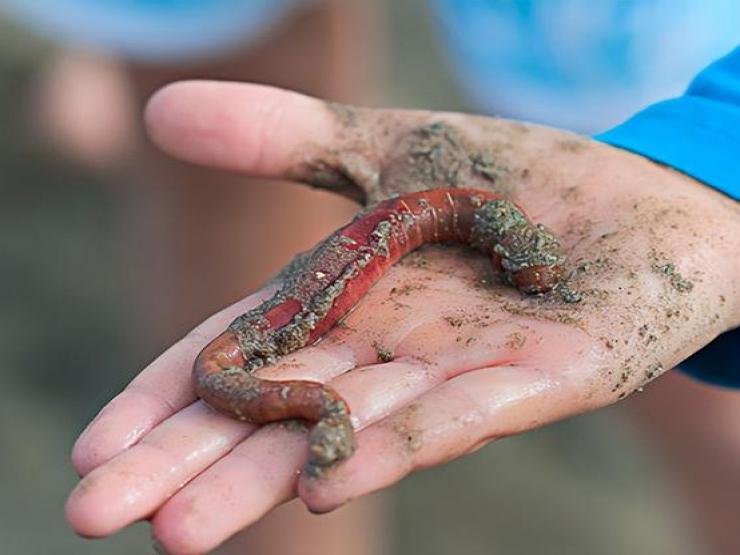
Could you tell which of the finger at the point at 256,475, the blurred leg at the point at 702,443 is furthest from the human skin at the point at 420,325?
the blurred leg at the point at 702,443

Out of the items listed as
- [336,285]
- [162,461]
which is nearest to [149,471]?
[162,461]

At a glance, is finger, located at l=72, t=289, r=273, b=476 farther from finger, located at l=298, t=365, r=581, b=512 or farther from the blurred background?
the blurred background

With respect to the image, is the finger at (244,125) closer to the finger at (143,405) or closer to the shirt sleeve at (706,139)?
the finger at (143,405)

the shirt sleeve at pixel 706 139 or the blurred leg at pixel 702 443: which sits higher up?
the shirt sleeve at pixel 706 139

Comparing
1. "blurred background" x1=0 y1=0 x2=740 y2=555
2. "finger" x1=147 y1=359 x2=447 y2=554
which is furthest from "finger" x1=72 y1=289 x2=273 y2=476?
"blurred background" x1=0 y1=0 x2=740 y2=555

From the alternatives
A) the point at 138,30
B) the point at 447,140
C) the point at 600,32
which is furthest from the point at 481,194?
the point at 138,30
